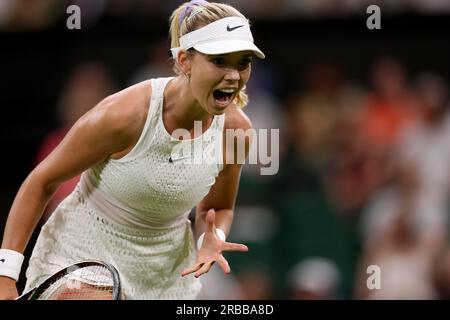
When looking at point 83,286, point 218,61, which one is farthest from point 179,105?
point 83,286

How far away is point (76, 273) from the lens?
14.0ft

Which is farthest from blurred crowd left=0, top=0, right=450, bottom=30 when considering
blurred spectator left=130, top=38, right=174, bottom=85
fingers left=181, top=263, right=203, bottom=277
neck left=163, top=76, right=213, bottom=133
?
fingers left=181, top=263, right=203, bottom=277

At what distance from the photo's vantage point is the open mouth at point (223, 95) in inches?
168

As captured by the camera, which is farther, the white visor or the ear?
the ear

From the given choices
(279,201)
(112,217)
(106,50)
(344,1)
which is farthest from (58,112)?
(112,217)

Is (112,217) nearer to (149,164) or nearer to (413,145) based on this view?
(149,164)

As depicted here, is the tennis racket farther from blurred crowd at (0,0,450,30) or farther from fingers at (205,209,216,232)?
blurred crowd at (0,0,450,30)

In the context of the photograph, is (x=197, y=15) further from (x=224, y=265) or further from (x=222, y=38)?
(x=224, y=265)

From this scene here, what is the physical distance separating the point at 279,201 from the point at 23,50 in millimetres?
2738

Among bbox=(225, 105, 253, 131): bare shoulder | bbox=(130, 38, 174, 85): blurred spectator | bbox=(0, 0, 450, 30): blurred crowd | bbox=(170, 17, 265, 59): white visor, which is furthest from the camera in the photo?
bbox=(0, 0, 450, 30): blurred crowd

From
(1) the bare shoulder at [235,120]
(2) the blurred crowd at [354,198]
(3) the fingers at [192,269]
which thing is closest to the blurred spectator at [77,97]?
(2) the blurred crowd at [354,198]

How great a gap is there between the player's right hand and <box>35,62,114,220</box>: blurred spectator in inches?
101

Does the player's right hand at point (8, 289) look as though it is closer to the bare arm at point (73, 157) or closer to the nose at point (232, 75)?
the bare arm at point (73, 157)

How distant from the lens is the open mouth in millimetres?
4266
